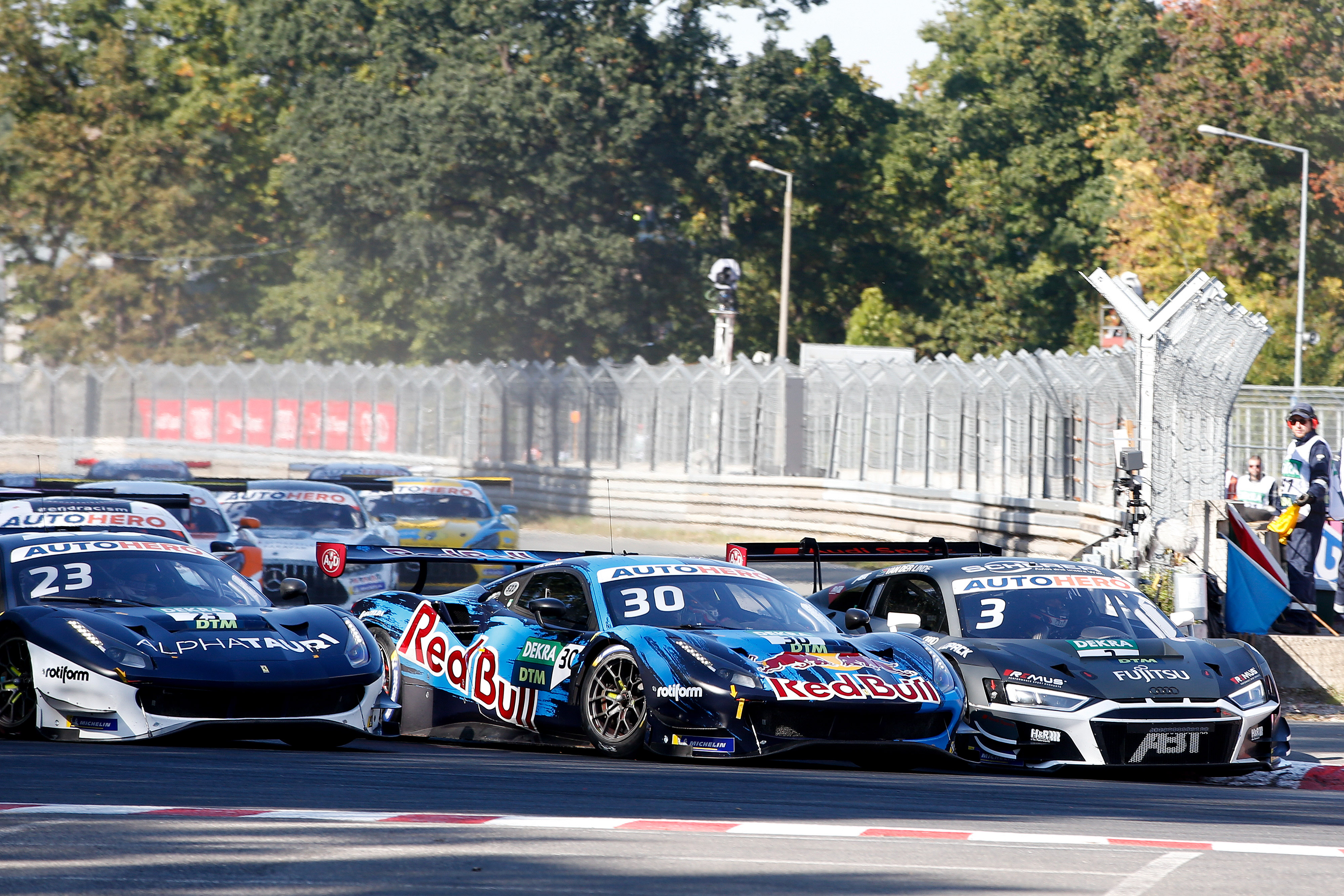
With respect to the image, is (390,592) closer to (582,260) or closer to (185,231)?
(582,260)

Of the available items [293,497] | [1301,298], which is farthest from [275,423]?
[293,497]

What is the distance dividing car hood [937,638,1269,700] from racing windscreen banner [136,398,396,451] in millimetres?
31081

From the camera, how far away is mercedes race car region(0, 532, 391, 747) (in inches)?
348

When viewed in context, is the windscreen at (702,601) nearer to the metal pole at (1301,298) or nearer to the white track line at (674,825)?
the white track line at (674,825)

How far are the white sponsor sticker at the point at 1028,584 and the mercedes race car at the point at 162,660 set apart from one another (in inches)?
126

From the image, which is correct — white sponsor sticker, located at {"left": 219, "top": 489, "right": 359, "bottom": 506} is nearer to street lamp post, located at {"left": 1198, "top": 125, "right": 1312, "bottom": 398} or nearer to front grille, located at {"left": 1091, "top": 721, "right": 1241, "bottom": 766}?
front grille, located at {"left": 1091, "top": 721, "right": 1241, "bottom": 766}

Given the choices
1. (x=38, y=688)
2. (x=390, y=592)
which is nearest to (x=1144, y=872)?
(x=38, y=688)

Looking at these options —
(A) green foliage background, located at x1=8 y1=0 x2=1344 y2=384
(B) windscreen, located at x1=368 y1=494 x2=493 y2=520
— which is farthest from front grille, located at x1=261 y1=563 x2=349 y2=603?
(A) green foliage background, located at x1=8 y1=0 x2=1344 y2=384

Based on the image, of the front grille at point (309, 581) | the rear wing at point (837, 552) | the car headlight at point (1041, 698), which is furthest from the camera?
the front grille at point (309, 581)

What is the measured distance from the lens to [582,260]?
172ft

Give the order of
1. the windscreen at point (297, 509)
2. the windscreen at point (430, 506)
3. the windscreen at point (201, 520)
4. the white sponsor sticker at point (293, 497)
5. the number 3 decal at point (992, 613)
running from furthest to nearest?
the windscreen at point (430, 506) < the white sponsor sticker at point (293, 497) < the windscreen at point (297, 509) < the windscreen at point (201, 520) < the number 3 decal at point (992, 613)

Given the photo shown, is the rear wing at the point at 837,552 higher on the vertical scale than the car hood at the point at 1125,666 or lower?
higher

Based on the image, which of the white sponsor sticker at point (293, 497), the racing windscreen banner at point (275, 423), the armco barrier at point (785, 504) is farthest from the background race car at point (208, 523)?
the racing windscreen banner at point (275, 423)

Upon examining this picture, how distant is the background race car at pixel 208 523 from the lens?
15586mm
